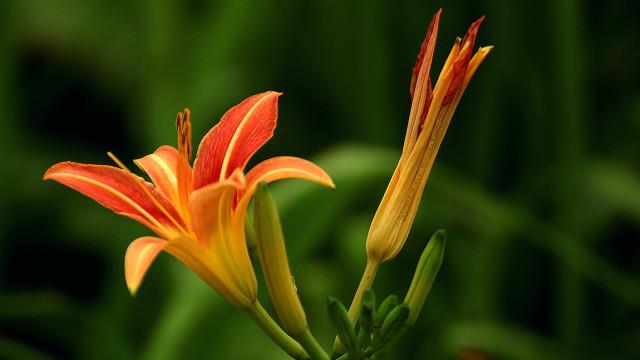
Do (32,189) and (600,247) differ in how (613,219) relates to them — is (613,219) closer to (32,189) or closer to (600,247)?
(600,247)

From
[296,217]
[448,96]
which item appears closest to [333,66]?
[296,217]

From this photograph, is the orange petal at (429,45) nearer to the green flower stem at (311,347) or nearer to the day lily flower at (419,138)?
the day lily flower at (419,138)

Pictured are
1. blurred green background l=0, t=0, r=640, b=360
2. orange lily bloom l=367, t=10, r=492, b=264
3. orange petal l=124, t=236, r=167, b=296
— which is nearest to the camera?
orange petal l=124, t=236, r=167, b=296

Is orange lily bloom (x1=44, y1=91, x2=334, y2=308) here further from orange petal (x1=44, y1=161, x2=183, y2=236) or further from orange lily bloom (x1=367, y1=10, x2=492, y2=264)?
Result: orange lily bloom (x1=367, y1=10, x2=492, y2=264)

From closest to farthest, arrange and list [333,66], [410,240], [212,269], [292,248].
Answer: [212,269] → [292,248] → [410,240] → [333,66]

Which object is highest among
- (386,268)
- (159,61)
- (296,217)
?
(159,61)

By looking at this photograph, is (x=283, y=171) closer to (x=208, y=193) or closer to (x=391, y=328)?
(x=208, y=193)

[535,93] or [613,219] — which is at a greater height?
[535,93]

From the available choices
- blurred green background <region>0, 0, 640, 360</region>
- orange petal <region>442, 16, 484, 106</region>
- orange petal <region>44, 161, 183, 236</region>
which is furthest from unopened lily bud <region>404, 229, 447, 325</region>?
blurred green background <region>0, 0, 640, 360</region>
